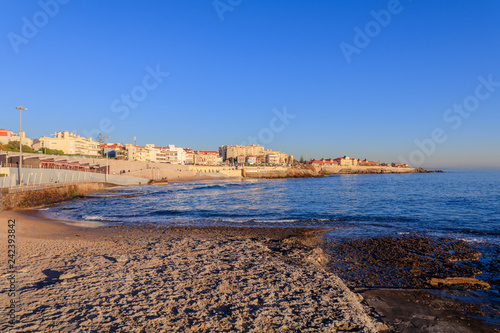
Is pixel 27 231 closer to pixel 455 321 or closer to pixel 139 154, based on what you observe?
pixel 455 321

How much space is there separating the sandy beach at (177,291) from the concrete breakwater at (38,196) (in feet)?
51.4

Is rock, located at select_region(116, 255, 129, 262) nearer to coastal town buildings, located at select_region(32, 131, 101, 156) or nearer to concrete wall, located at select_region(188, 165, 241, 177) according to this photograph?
concrete wall, located at select_region(188, 165, 241, 177)

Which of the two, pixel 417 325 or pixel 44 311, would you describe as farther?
pixel 417 325

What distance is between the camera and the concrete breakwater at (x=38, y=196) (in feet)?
75.2

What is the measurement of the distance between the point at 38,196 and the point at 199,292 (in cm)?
2803

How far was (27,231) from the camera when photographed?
46.7 ft

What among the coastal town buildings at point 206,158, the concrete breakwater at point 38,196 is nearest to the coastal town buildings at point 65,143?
the coastal town buildings at point 206,158

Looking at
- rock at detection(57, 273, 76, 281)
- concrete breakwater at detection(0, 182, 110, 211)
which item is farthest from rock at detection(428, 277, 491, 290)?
concrete breakwater at detection(0, 182, 110, 211)

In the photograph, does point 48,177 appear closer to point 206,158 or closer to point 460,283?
point 460,283

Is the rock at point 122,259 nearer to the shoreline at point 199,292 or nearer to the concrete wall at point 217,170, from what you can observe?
the shoreline at point 199,292

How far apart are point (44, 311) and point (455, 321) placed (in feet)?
25.4

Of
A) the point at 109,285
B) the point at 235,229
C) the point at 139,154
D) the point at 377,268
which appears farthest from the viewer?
the point at 139,154

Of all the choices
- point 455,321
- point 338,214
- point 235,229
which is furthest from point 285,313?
point 338,214

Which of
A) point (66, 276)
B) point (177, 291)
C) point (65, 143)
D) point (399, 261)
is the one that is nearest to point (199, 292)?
point (177, 291)
